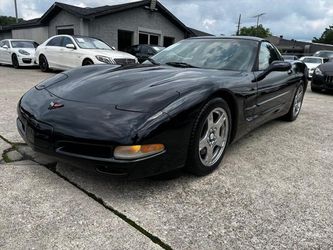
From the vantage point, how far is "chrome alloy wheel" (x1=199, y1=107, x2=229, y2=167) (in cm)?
267

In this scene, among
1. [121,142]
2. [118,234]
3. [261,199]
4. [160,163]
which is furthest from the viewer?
[261,199]

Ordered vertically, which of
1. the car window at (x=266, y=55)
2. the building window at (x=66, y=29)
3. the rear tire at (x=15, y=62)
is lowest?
the rear tire at (x=15, y=62)

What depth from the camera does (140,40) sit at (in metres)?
19.6

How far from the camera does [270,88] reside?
369cm

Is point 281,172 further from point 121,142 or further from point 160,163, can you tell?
point 121,142

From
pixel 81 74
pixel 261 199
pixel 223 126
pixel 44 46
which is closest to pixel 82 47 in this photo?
pixel 44 46

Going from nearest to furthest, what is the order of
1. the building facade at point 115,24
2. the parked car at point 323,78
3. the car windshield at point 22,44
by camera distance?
the parked car at point 323,78, the car windshield at point 22,44, the building facade at point 115,24

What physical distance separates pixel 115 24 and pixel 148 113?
661 inches

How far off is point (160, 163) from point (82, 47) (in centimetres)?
904

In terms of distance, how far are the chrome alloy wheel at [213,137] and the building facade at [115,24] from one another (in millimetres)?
14498

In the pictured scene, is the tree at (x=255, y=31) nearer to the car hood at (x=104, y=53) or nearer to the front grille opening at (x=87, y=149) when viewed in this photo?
the car hood at (x=104, y=53)

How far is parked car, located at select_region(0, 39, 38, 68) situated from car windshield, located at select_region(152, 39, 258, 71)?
1119 centimetres

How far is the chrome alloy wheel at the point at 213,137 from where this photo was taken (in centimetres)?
267

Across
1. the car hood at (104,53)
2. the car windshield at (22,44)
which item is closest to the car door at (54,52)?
the car hood at (104,53)
